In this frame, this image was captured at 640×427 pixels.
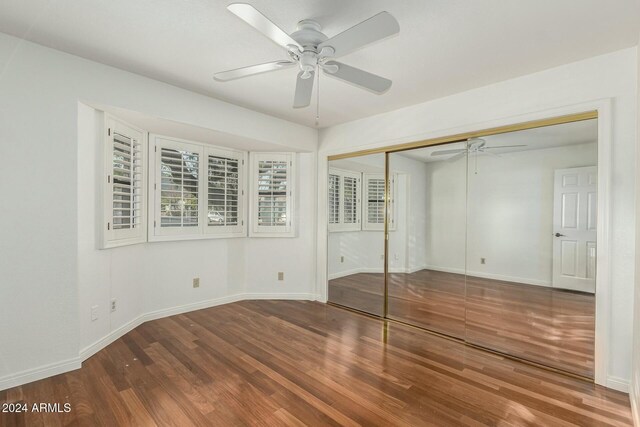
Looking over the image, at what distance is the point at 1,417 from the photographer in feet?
5.90

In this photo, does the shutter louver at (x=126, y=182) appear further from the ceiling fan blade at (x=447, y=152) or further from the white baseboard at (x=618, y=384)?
the white baseboard at (x=618, y=384)

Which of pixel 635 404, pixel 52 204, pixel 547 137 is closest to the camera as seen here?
pixel 635 404

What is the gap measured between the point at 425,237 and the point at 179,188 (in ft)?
10.4

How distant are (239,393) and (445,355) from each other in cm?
180

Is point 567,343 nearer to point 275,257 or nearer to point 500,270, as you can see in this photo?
point 500,270

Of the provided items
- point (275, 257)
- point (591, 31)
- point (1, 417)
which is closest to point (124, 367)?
point (1, 417)

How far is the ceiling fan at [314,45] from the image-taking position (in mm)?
1436

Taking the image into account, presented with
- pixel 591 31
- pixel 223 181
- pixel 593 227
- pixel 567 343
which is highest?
pixel 591 31

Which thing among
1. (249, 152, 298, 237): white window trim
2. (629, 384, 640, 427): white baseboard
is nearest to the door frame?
(629, 384, 640, 427): white baseboard

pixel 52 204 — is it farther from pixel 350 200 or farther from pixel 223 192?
pixel 350 200

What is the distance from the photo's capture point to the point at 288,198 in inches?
169

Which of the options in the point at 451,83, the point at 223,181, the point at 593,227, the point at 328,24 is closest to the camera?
the point at 328,24

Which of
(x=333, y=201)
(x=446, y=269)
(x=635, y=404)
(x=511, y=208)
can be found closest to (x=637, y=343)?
(x=635, y=404)

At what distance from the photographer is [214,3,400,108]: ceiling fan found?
1.44 metres
